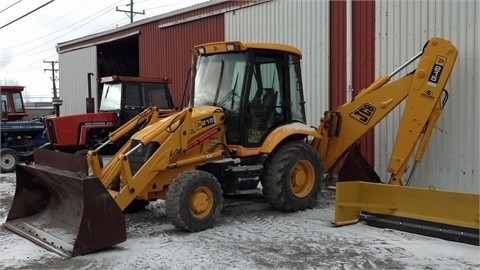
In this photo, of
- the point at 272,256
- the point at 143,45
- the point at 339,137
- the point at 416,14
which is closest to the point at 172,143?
the point at 272,256

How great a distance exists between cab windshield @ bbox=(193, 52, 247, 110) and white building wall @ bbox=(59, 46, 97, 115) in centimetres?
1249

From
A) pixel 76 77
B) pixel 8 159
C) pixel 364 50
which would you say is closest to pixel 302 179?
pixel 364 50

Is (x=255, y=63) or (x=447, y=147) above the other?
(x=255, y=63)

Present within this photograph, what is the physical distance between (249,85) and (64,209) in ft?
9.96

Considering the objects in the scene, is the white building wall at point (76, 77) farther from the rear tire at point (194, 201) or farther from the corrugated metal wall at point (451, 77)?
the rear tire at point (194, 201)

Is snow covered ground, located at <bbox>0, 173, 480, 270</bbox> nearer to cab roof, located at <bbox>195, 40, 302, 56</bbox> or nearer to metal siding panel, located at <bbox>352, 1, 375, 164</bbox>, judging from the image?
cab roof, located at <bbox>195, 40, 302, 56</bbox>

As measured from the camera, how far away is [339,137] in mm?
8414

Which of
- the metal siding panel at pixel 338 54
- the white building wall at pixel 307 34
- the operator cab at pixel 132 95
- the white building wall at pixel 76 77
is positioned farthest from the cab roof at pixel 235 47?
the white building wall at pixel 76 77

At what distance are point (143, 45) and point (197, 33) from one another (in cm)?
353

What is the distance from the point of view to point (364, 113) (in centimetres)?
822

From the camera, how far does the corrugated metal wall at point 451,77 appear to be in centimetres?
792

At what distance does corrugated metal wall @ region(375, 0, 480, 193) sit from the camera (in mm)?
7922

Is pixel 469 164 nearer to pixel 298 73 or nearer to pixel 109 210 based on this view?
pixel 298 73

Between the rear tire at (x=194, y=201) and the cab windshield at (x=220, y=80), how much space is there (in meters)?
1.38
